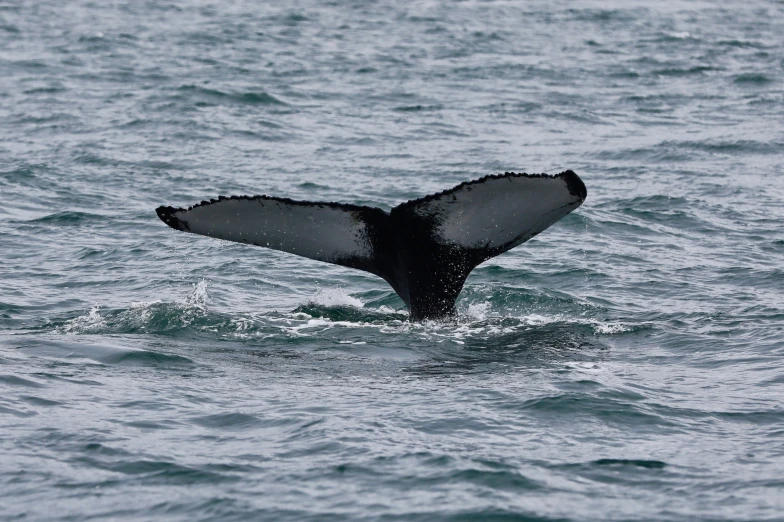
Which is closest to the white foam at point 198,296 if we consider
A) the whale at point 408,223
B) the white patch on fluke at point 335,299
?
the white patch on fluke at point 335,299

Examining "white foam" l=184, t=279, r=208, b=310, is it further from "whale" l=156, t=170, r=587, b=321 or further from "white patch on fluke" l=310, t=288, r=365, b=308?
"whale" l=156, t=170, r=587, b=321

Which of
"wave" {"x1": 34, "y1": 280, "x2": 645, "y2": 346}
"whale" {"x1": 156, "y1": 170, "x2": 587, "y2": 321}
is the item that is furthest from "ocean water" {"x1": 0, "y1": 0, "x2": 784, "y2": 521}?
"whale" {"x1": 156, "y1": 170, "x2": 587, "y2": 321}

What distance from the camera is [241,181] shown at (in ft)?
58.5

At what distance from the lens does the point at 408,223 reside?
9062mm

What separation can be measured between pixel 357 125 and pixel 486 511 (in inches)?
628

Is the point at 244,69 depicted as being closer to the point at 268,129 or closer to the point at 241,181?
the point at 268,129

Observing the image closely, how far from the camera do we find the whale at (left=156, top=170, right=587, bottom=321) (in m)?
8.72

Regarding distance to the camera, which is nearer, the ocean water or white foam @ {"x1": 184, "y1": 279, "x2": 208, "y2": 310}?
the ocean water

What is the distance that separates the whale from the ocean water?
83 cm

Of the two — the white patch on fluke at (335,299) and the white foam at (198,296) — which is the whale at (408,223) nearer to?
the white patch on fluke at (335,299)

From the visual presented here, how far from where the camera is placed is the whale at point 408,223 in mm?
8719

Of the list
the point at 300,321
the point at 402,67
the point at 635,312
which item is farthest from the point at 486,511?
the point at 402,67

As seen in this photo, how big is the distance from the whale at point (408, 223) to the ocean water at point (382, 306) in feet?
2.72

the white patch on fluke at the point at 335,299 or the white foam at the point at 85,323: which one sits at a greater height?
the white foam at the point at 85,323
